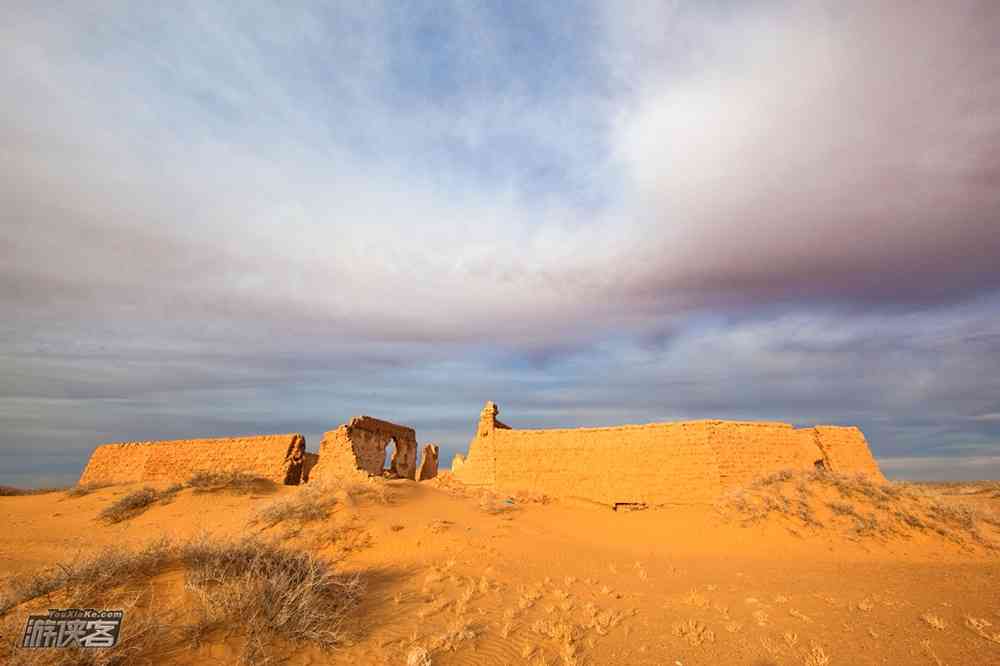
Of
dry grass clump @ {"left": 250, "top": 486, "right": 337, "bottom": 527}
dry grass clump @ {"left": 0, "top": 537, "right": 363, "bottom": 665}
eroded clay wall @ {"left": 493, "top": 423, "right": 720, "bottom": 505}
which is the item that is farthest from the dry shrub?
eroded clay wall @ {"left": 493, "top": 423, "right": 720, "bottom": 505}

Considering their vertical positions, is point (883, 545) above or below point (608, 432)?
below

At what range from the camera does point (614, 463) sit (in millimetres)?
19234

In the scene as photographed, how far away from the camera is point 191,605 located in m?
4.52

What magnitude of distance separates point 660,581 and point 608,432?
37.1 ft

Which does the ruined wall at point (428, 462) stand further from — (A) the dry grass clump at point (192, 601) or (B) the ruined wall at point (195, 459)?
(A) the dry grass clump at point (192, 601)

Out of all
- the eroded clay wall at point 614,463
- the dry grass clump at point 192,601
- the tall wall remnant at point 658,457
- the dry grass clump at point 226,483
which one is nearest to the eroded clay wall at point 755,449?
the tall wall remnant at point 658,457

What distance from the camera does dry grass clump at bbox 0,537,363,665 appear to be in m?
3.80

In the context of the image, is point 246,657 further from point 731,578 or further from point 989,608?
point 989,608

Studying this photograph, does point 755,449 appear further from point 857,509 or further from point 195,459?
point 195,459

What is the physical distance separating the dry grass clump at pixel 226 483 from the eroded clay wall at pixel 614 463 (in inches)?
409

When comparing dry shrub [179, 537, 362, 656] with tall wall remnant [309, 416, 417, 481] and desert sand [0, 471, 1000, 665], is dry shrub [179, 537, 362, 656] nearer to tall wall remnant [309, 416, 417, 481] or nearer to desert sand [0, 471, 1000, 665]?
desert sand [0, 471, 1000, 665]

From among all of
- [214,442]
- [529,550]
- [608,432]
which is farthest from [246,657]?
[214,442]

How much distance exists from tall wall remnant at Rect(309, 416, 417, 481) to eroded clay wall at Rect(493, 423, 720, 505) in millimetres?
6717

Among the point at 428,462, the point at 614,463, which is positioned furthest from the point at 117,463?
the point at 614,463
